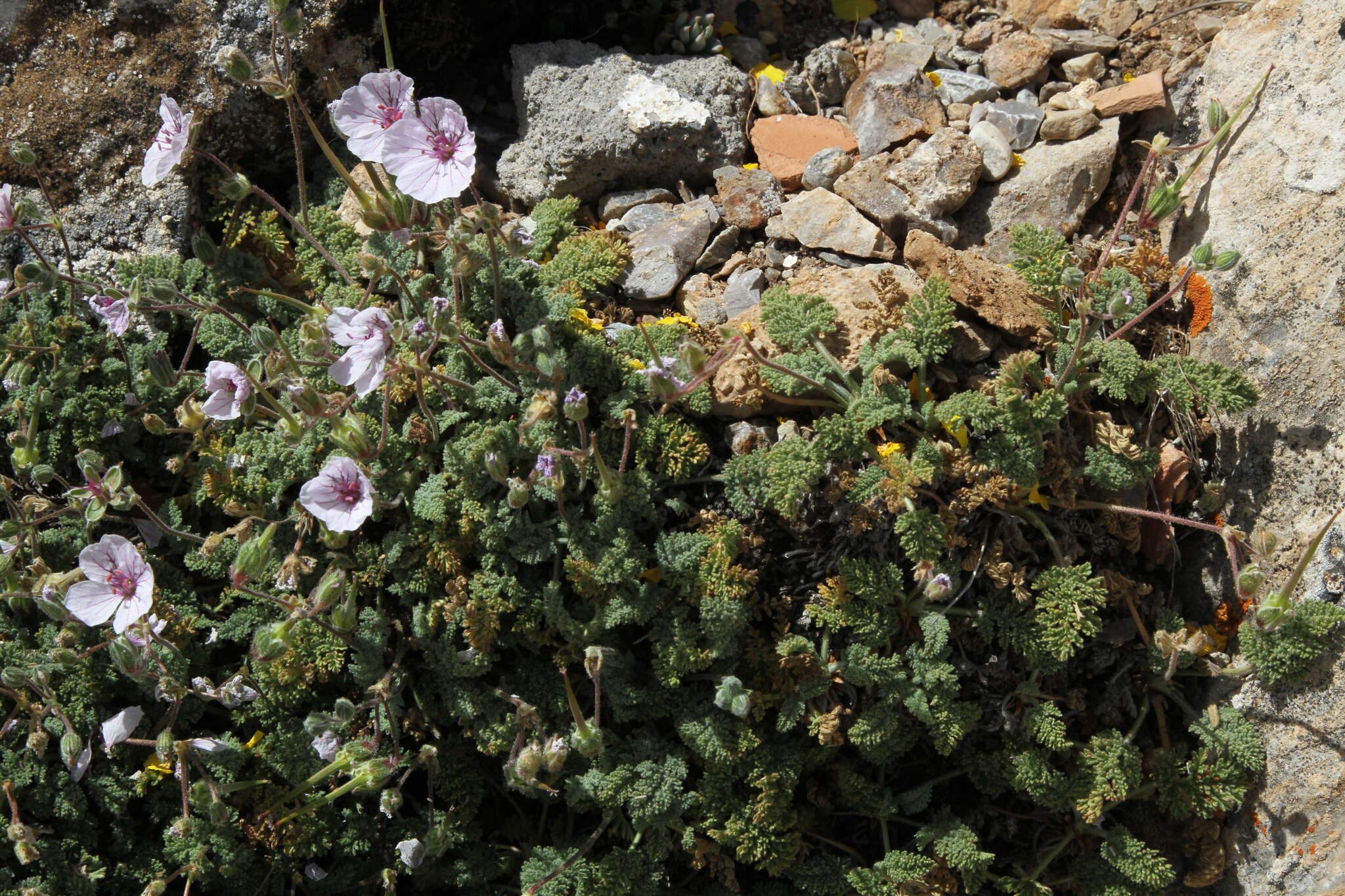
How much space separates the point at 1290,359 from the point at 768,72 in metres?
2.09

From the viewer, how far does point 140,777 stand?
2.98 metres

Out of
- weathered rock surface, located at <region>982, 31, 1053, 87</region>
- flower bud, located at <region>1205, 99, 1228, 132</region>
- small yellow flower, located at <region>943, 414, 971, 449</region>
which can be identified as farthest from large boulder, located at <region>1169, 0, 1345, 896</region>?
small yellow flower, located at <region>943, 414, 971, 449</region>

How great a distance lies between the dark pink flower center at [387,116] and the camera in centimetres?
283

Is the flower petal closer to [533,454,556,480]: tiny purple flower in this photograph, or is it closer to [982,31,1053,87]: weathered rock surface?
[533,454,556,480]: tiny purple flower

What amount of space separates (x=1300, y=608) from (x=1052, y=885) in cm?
110

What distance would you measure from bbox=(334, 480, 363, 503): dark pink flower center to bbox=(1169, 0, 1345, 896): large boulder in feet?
8.39

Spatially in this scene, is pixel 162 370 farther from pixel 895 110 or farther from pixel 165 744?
pixel 895 110

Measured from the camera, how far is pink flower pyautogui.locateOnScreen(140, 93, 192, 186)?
290 centimetres

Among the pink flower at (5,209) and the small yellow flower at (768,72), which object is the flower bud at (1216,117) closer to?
the small yellow flower at (768,72)

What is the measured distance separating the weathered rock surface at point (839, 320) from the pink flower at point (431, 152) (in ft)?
3.10

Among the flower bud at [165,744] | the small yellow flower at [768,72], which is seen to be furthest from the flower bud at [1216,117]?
the flower bud at [165,744]

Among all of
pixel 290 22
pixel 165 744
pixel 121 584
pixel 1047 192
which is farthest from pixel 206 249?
pixel 1047 192

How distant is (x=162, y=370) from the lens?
3.19m

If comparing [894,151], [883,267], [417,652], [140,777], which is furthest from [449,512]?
[894,151]
